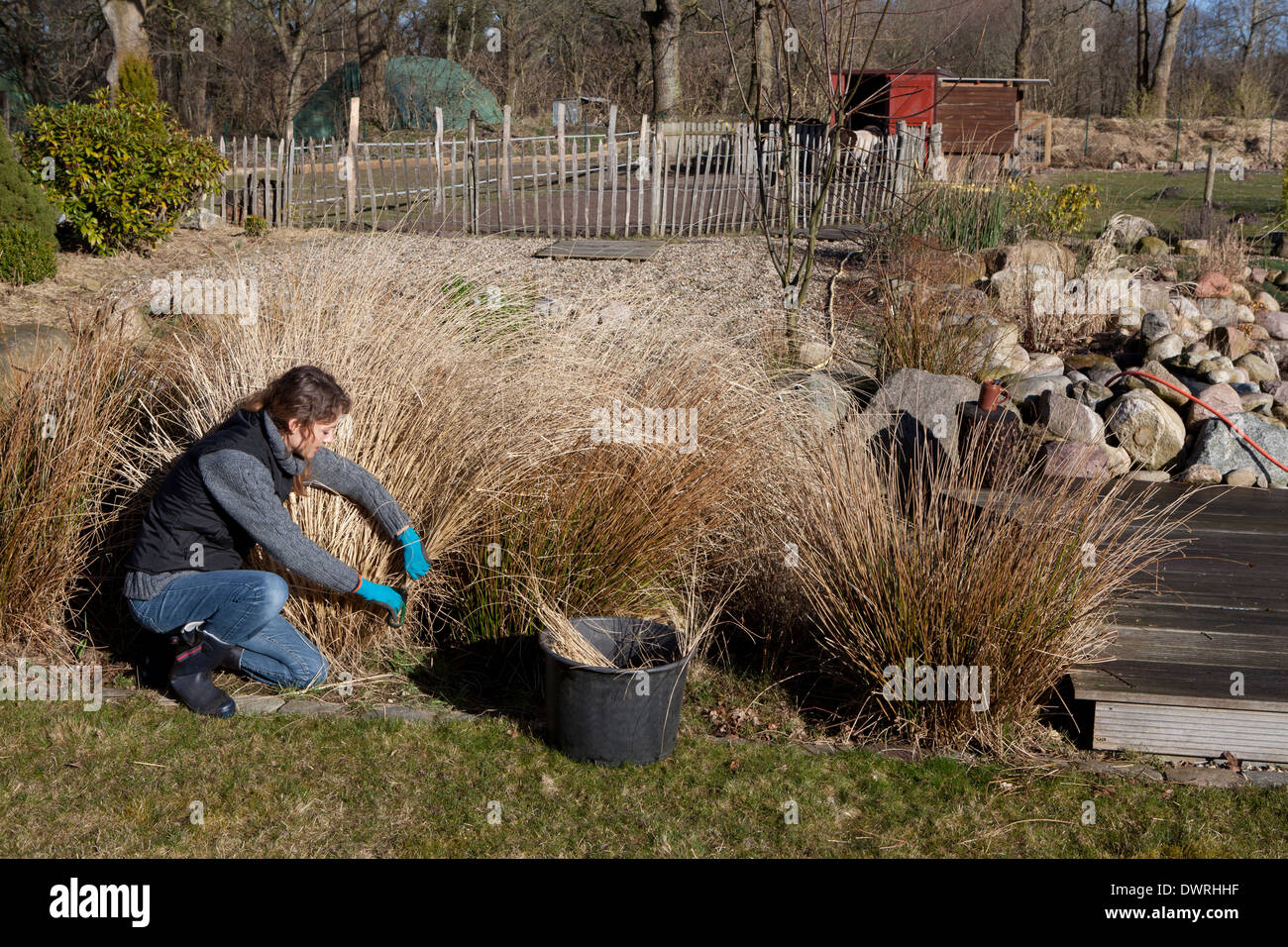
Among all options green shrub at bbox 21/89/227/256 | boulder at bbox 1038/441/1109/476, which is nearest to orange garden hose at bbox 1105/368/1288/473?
boulder at bbox 1038/441/1109/476

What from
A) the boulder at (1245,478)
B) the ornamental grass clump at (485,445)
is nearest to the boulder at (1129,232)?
the boulder at (1245,478)

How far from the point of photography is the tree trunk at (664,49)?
64.6ft

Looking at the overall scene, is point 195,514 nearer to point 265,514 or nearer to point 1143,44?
point 265,514

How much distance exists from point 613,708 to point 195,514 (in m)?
1.63

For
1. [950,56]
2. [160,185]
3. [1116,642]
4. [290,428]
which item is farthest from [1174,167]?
[290,428]

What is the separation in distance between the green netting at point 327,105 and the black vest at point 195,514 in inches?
989

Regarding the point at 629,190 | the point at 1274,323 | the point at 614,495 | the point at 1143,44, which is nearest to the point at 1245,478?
the point at 1274,323
